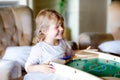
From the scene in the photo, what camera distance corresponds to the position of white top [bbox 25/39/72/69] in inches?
55.8

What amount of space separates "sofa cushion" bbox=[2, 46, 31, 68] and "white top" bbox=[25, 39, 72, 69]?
20.7 inches

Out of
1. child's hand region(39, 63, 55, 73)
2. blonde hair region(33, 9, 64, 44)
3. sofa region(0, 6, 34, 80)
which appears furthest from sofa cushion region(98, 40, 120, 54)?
child's hand region(39, 63, 55, 73)

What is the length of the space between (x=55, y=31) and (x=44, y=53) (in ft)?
0.56

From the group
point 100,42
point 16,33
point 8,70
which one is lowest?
point 8,70

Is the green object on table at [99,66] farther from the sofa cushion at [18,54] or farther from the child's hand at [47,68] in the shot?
the sofa cushion at [18,54]

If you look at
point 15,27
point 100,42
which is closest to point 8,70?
point 15,27

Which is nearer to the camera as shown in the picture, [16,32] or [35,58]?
[35,58]

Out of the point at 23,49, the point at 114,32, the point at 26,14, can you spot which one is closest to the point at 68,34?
the point at 114,32

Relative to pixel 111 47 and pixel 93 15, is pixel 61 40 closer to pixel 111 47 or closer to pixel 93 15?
pixel 111 47

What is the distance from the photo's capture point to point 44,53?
57.2 inches

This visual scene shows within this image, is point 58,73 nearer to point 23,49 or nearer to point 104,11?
point 23,49

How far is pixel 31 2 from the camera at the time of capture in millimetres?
3441

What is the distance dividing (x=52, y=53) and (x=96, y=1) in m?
2.46

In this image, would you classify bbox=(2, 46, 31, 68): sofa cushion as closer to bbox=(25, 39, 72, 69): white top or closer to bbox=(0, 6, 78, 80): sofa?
bbox=(0, 6, 78, 80): sofa
